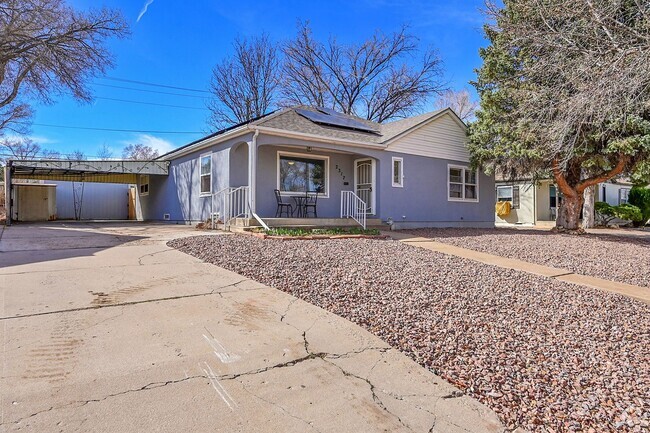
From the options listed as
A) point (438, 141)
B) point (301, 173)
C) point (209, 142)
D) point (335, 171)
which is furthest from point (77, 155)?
point (438, 141)

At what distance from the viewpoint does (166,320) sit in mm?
2969

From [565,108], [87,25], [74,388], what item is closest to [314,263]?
[74,388]

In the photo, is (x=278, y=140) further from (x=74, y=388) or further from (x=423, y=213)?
(x=74, y=388)

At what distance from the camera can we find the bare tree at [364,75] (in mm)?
23783

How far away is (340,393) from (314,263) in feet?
10.7

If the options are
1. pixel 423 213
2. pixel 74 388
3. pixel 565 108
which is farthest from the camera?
pixel 423 213

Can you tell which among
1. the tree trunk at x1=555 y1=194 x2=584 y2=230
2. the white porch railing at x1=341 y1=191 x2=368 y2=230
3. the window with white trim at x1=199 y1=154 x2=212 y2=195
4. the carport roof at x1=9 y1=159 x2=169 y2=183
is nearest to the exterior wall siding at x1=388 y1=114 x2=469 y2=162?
the white porch railing at x1=341 y1=191 x2=368 y2=230

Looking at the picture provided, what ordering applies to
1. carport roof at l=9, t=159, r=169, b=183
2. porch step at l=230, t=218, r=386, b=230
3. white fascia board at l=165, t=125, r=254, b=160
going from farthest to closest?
carport roof at l=9, t=159, r=169, b=183
white fascia board at l=165, t=125, r=254, b=160
porch step at l=230, t=218, r=386, b=230

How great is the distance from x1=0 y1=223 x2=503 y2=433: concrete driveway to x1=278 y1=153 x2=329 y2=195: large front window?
293 inches

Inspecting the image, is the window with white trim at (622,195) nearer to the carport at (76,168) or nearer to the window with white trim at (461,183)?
the window with white trim at (461,183)

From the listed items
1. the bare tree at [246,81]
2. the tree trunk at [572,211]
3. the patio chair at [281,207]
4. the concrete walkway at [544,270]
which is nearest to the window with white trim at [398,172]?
the patio chair at [281,207]

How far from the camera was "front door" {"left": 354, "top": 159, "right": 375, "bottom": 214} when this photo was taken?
11.6 meters

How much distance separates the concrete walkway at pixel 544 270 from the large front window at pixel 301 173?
4.17 meters

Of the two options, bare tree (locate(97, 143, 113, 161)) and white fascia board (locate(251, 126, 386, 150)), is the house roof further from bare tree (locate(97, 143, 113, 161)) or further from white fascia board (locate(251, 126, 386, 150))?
bare tree (locate(97, 143, 113, 161))
